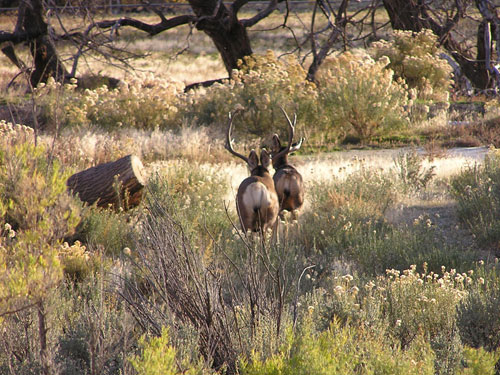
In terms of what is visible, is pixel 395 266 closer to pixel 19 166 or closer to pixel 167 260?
pixel 167 260

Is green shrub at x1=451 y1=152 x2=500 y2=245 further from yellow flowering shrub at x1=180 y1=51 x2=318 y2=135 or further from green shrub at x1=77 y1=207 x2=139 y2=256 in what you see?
yellow flowering shrub at x1=180 y1=51 x2=318 y2=135

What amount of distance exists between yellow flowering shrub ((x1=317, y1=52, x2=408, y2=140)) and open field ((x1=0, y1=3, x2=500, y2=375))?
1.9 inches

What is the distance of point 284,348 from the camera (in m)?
3.54

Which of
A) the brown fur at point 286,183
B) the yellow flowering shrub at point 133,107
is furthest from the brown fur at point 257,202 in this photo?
the yellow flowering shrub at point 133,107

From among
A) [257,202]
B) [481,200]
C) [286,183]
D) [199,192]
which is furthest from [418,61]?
[257,202]

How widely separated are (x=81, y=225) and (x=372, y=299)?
13.4 ft

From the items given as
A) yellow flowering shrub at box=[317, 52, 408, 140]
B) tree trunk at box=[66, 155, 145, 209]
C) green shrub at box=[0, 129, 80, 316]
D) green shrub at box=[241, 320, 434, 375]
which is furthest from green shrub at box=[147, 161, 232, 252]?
yellow flowering shrub at box=[317, 52, 408, 140]

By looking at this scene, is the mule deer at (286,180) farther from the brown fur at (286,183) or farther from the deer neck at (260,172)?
the deer neck at (260,172)

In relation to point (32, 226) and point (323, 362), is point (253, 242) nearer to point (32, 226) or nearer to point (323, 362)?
point (32, 226)

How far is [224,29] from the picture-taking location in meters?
17.9

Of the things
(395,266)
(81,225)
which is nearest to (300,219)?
(395,266)

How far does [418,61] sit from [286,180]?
14151mm

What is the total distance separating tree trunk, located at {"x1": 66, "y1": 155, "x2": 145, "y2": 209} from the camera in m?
8.23

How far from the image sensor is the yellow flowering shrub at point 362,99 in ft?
46.5
